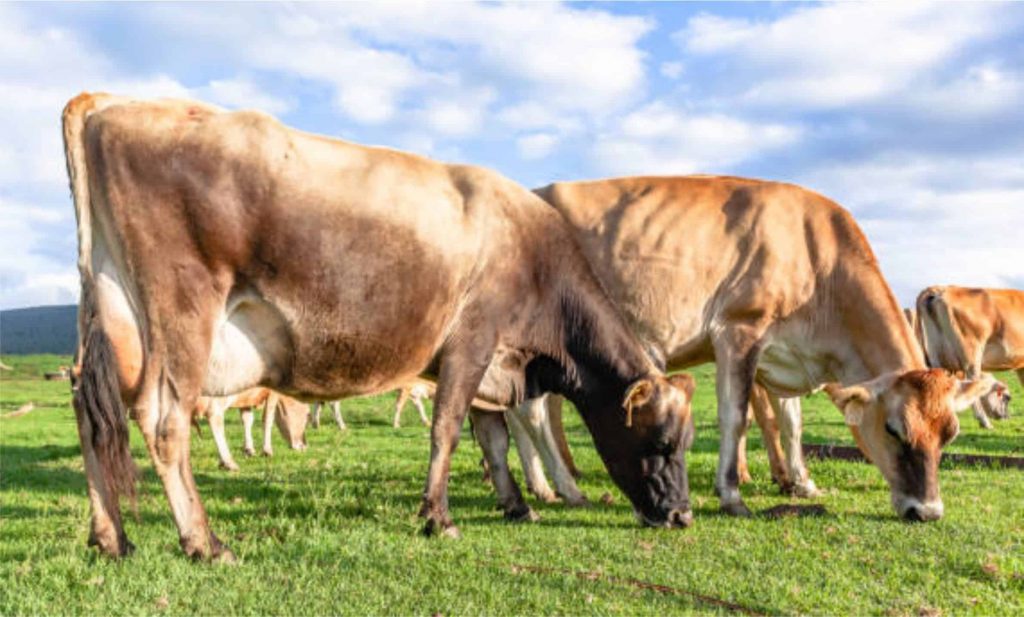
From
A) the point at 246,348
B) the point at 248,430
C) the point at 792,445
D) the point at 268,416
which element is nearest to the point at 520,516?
A: the point at 246,348

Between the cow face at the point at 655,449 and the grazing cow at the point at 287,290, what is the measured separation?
0.02 meters

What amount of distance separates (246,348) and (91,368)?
1.00 m

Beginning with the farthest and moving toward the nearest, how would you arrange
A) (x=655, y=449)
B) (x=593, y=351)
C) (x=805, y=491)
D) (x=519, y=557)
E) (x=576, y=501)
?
(x=805, y=491) < (x=576, y=501) < (x=593, y=351) < (x=655, y=449) < (x=519, y=557)

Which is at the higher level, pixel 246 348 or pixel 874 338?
pixel 246 348

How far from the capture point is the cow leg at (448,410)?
7188 millimetres

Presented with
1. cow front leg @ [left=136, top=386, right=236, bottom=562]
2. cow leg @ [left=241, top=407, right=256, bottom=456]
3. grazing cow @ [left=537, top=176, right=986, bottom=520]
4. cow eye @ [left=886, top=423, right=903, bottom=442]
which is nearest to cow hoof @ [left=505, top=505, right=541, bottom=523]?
grazing cow @ [left=537, top=176, right=986, bottom=520]

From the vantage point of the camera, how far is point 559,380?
812 centimetres

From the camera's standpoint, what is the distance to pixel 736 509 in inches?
337

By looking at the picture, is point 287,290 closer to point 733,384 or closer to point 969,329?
point 733,384

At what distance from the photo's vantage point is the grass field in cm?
531

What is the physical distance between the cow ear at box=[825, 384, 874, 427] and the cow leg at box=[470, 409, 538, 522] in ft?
9.72

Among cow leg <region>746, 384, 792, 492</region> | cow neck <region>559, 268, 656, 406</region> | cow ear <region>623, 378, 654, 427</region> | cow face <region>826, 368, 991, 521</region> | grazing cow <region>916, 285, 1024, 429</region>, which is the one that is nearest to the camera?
cow ear <region>623, 378, 654, 427</region>

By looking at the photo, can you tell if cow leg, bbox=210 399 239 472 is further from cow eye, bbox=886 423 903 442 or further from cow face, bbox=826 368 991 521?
cow eye, bbox=886 423 903 442

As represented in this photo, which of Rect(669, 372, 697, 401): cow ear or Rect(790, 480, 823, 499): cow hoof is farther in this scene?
Rect(790, 480, 823, 499): cow hoof
